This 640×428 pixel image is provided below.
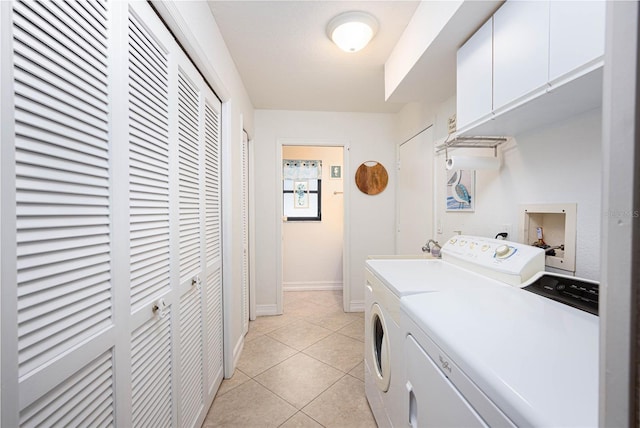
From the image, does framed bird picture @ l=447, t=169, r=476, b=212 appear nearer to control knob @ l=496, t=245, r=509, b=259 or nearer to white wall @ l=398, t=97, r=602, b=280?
white wall @ l=398, t=97, r=602, b=280

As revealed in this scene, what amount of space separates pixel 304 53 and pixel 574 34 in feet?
5.18

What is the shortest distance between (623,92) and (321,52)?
6.49 feet

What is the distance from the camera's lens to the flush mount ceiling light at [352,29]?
153 centimetres

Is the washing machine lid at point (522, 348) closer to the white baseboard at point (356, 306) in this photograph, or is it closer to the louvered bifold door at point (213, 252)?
the louvered bifold door at point (213, 252)

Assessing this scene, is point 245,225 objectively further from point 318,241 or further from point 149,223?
point 149,223

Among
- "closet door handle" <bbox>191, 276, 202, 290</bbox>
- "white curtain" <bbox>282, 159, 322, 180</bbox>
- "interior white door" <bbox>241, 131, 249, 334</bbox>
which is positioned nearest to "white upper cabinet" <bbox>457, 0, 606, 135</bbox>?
"closet door handle" <bbox>191, 276, 202, 290</bbox>

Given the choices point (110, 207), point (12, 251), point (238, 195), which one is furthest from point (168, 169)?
point (238, 195)

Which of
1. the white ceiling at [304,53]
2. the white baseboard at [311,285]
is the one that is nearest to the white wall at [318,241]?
the white baseboard at [311,285]

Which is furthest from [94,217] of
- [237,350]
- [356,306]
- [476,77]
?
[356,306]

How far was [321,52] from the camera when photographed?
6.24 feet

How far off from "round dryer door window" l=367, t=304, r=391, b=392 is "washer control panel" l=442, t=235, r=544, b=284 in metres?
0.55

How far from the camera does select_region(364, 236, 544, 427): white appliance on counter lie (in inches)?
43.3

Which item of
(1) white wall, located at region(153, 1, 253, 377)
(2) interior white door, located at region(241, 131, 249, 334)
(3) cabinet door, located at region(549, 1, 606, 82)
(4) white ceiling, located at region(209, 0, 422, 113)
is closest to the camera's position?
(3) cabinet door, located at region(549, 1, 606, 82)

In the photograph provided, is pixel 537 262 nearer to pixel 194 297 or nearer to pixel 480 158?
pixel 480 158
